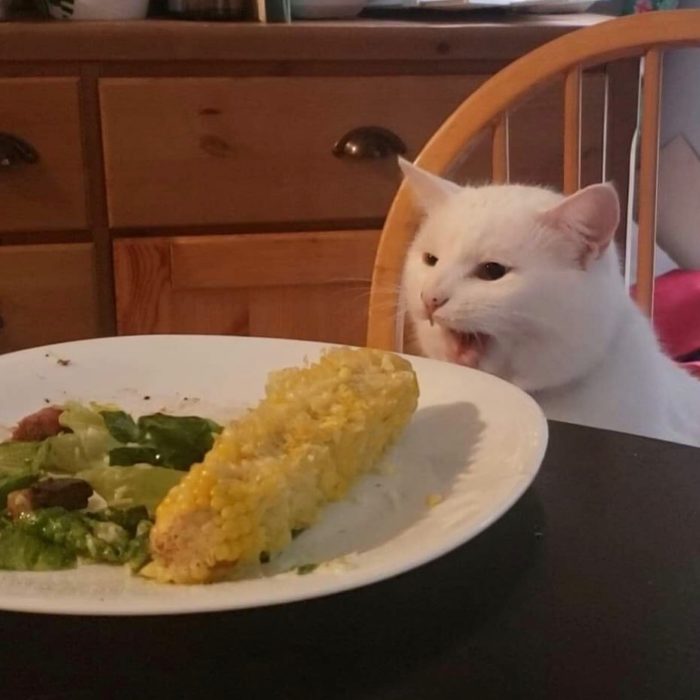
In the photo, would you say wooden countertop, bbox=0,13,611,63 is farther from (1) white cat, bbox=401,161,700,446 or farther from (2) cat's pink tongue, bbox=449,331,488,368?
(2) cat's pink tongue, bbox=449,331,488,368

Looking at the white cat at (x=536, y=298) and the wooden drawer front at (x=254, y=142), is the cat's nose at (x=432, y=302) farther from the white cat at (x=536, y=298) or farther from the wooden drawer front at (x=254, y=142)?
the wooden drawer front at (x=254, y=142)

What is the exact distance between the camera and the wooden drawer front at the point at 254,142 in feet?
4.56

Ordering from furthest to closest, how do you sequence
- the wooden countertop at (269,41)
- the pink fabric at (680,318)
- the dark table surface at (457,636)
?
the pink fabric at (680,318) < the wooden countertop at (269,41) < the dark table surface at (457,636)

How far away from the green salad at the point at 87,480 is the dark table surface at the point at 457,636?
0.04 meters

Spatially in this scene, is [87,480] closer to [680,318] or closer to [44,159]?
[44,159]

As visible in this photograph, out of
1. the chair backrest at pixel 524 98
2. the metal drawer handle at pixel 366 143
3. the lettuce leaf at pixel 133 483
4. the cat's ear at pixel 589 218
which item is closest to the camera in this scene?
the lettuce leaf at pixel 133 483

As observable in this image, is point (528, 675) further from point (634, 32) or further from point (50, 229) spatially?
point (50, 229)

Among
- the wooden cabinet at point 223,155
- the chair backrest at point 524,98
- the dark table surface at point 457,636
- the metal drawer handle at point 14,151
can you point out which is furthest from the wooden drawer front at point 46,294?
the dark table surface at point 457,636

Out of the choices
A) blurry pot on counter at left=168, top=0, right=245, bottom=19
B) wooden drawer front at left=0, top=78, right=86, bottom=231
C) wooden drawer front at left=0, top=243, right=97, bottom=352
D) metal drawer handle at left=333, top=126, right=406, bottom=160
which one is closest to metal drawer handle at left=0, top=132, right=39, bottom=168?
wooden drawer front at left=0, top=78, right=86, bottom=231

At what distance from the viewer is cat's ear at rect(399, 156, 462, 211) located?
1004mm

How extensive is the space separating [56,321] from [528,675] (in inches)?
44.1

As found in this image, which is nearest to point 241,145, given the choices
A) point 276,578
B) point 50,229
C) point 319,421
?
point 50,229

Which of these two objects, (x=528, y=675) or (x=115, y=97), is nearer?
(x=528, y=675)

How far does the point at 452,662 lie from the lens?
473 mm
